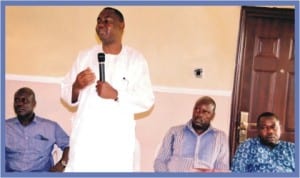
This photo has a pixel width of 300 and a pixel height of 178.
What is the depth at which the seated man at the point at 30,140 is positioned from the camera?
112 inches

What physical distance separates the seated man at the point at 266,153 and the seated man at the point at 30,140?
3.31ft

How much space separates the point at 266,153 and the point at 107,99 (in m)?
0.96

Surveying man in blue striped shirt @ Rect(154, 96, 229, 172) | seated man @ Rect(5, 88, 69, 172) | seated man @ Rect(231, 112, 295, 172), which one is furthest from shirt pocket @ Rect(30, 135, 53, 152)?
seated man @ Rect(231, 112, 295, 172)

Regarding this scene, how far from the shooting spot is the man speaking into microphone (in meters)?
2.61

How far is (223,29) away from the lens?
327 centimetres

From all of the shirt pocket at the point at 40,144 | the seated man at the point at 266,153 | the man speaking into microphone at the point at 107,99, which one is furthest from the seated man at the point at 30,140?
the seated man at the point at 266,153

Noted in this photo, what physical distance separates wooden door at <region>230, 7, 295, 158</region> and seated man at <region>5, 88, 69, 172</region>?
1.10m

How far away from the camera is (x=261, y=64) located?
11.0 feet

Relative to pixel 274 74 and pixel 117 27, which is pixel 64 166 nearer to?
pixel 117 27

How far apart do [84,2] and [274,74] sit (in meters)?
1.32

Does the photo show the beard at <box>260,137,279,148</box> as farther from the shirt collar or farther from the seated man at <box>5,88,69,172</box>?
the seated man at <box>5,88,69,172</box>

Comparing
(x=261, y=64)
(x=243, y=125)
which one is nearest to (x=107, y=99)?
(x=243, y=125)

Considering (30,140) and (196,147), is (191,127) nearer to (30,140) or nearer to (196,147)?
(196,147)

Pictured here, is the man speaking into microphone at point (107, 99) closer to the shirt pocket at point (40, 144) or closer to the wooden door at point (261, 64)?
the shirt pocket at point (40, 144)
